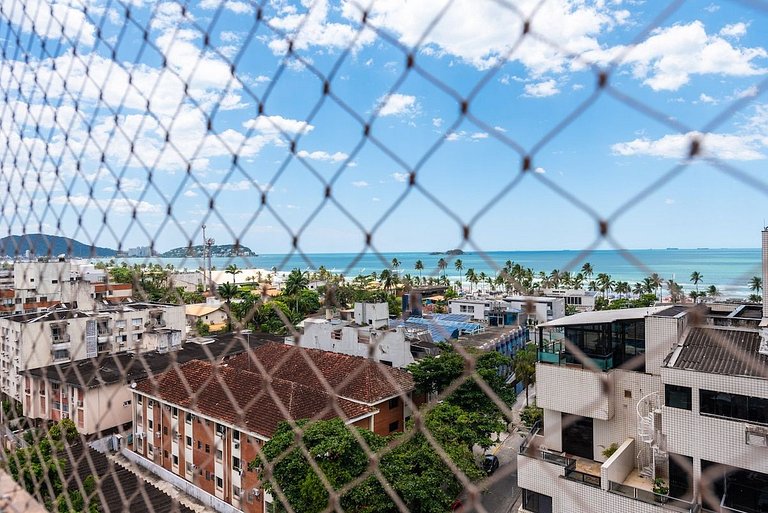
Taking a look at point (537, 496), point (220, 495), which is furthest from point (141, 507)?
point (537, 496)

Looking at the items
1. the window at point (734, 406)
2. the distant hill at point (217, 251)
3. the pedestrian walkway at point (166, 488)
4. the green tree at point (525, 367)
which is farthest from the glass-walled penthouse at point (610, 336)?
the green tree at point (525, 367)

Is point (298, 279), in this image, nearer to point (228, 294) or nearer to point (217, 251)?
point (217, 251)

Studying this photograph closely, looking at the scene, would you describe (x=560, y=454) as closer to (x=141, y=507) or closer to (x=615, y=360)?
(x=615, y=360)

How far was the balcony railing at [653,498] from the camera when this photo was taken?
7.75 ft

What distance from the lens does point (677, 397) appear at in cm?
257

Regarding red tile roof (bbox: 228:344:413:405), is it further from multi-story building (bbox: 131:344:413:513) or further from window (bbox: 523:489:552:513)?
window (bbox: 523:489:552:513)

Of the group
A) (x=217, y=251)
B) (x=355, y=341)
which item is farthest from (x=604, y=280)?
(x=217, y=251)

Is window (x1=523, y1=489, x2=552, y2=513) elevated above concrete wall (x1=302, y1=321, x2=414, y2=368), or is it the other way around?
concrete wall (x1=302, y1=321, x2=414, y2=368)

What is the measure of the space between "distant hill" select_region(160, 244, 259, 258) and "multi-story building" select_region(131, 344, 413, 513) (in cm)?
267

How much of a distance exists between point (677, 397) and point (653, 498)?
58cm

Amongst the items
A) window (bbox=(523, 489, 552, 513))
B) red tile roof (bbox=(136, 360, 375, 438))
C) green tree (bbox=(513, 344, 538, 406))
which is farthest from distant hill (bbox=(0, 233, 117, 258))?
green tree (bbox=(513, 344, 538, 406))

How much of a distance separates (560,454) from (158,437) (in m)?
4.93

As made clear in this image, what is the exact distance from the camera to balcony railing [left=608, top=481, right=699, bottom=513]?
7.75 feet

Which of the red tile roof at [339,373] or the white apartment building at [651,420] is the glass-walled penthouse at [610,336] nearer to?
the white apartment building at [651,420]
